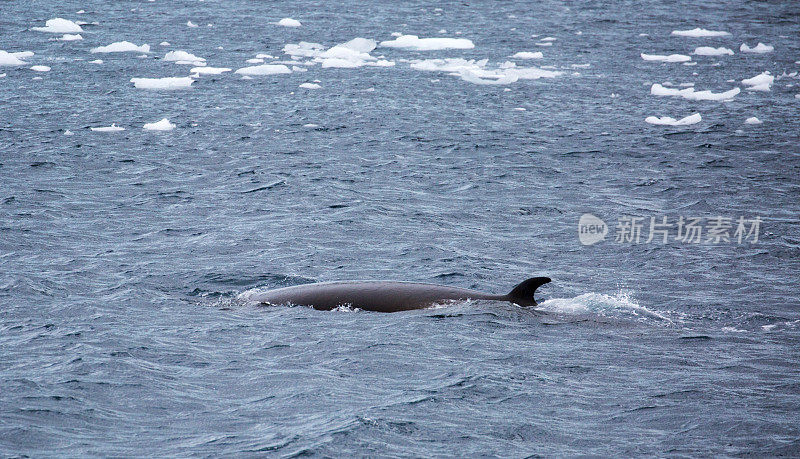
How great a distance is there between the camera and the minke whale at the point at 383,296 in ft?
38.9

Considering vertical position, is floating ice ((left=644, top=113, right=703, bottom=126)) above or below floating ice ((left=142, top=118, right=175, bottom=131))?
above

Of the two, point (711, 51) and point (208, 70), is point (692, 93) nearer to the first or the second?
point (711, 51)

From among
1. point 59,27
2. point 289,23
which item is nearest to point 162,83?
point 59,27

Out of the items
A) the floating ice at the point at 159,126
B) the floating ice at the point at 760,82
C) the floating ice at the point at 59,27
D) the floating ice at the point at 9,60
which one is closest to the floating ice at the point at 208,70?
the floating ice at the point at 9,60

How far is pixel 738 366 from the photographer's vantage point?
10438 millimetres

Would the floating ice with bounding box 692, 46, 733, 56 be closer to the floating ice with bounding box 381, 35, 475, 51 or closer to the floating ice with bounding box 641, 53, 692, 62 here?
the floating ice with bounding box 641, 53, 692, 62

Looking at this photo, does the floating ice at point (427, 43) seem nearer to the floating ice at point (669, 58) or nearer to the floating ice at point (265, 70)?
the floating ice at point (669, 58)

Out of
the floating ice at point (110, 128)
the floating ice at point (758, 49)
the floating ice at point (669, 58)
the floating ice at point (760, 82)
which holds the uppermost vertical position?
the floating ice at point (758, 49)

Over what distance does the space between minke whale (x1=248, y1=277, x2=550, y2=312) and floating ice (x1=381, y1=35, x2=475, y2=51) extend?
2554 centimetres

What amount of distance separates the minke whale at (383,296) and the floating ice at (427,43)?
25.5 metres

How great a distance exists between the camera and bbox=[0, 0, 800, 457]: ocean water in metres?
8.97

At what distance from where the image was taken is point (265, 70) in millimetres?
31281

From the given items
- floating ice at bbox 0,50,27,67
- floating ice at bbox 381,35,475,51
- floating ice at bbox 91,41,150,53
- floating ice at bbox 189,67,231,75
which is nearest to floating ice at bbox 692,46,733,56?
floating ice at bbox 381,35,475,51

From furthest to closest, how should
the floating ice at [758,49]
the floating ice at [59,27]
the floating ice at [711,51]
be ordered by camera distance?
the floating ice at [59,27] < the floating ice at [758,49] < the floating ice at [711,51]
